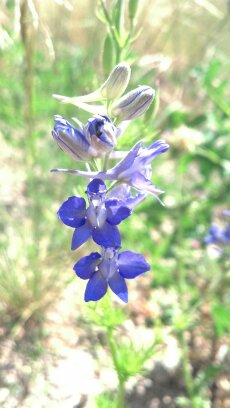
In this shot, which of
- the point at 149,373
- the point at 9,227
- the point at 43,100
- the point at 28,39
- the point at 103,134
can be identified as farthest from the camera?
the point at 9,227

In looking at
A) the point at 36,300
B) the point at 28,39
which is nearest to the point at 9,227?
the point at 36,300

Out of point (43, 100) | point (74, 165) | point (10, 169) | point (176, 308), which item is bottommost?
point (10, 169)

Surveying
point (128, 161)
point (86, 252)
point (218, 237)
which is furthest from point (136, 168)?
point (86, 252)

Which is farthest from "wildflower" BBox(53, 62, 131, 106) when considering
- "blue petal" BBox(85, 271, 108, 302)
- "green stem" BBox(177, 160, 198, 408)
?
"green stem" BBox(177, 160, 198, 408)

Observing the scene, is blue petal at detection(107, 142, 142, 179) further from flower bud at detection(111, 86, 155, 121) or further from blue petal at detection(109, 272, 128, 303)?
blue petal at detection(109, 272, 128, 303)

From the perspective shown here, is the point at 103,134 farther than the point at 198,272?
No

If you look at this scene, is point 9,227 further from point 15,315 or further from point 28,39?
point 28,39
